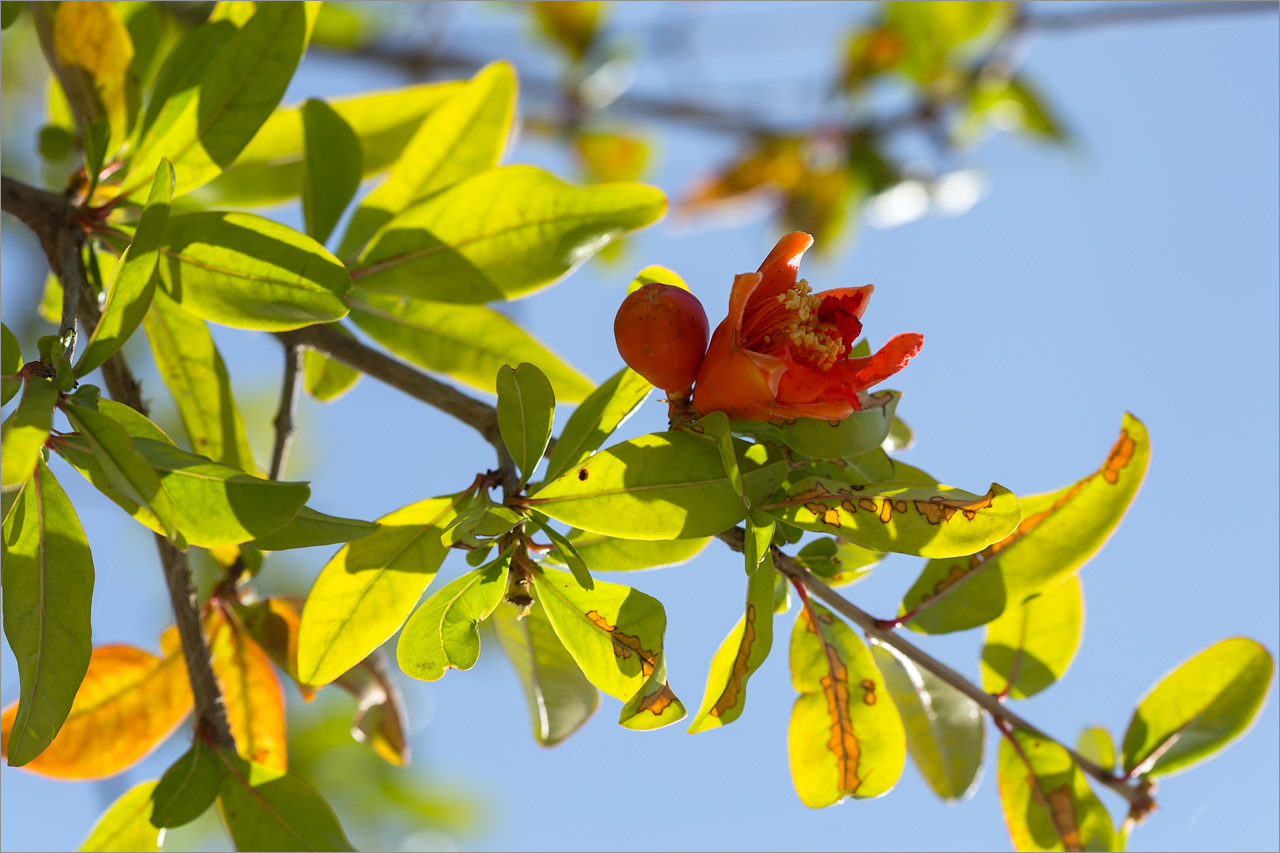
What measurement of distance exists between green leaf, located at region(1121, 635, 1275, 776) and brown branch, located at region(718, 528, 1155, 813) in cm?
4

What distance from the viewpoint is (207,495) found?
82 cm

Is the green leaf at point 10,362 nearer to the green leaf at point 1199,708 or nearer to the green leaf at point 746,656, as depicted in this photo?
the green leaf at point 746,656

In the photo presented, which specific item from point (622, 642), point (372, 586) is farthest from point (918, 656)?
point (372, 586)

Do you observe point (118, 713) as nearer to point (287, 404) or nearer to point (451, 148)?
point (287, 404)

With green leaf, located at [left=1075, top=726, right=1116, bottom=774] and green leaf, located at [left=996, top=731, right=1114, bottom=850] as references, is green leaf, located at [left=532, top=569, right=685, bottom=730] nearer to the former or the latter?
green leaf, located at [left=996, top=731, right=1114, bottom=850]

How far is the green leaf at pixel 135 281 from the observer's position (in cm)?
85

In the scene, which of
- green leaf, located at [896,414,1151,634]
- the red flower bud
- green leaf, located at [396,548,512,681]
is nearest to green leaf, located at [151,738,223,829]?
green leaf, located at [396,548,512,681]

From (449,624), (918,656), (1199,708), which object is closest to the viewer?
(449,624)

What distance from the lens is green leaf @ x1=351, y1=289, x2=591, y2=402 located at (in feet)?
4.66

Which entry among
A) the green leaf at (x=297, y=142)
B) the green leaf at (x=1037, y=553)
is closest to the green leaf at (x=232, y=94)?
the green leaf at (x=297, y=142)

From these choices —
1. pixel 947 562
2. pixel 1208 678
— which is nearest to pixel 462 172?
pixel 947 562

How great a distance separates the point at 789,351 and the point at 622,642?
1.17ft

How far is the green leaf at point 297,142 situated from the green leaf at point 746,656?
43.1 inches

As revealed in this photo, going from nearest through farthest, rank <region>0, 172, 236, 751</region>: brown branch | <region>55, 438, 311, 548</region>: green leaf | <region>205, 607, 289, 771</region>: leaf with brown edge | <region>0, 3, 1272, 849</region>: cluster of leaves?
<region>55, 438, 311, 548</region>: green leaf → <region>0, 3, 1272, 849</region>: cluster of leaves → <region>0, 172, 236, 751</region>: brown branch → <region>205, 607, 289, 771</region>: leaf with brown edge
